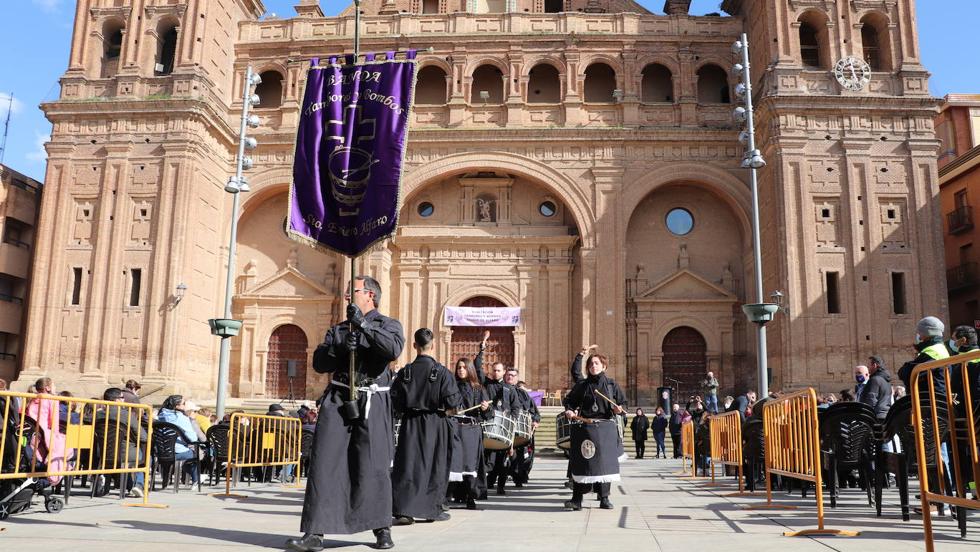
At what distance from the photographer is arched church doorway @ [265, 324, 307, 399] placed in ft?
89.1

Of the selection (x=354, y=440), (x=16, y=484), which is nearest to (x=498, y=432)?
(x=354, y=440)

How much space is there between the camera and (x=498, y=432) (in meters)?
9.74

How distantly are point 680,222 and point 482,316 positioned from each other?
757cm

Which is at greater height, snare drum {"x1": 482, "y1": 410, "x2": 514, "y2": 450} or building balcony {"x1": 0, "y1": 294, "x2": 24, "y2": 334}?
building balcony {"x1": 0, "y1": 294, "x2": 24, "y2": 334}

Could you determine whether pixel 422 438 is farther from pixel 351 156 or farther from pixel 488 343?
pixel 488 343

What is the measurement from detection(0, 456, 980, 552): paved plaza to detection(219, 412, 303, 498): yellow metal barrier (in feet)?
2.82

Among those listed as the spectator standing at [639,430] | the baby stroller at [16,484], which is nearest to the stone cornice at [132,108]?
the spectator standing at [639,430]

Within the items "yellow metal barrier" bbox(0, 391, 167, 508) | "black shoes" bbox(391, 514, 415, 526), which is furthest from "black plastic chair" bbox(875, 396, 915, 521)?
"yellow metal barrier" bbox(0, 391, 167, 508)

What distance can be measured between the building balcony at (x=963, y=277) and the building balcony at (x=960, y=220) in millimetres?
1300

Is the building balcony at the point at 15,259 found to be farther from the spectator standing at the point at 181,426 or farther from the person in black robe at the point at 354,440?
the person in black robe at the point at 354,440

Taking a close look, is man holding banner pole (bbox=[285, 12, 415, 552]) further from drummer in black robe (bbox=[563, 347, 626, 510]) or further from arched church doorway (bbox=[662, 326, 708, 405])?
arched church doorway (bbox=[662, 326, 708, 405])

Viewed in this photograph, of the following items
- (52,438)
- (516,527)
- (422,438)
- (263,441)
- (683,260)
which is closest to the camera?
(516,527)

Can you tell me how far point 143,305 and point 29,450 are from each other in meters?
18.3

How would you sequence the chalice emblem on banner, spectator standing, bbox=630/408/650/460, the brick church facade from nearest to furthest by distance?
1. the chalice emblem on banner
2. spectator standing, bbox=630/408/650/460
3. the brick church facade
